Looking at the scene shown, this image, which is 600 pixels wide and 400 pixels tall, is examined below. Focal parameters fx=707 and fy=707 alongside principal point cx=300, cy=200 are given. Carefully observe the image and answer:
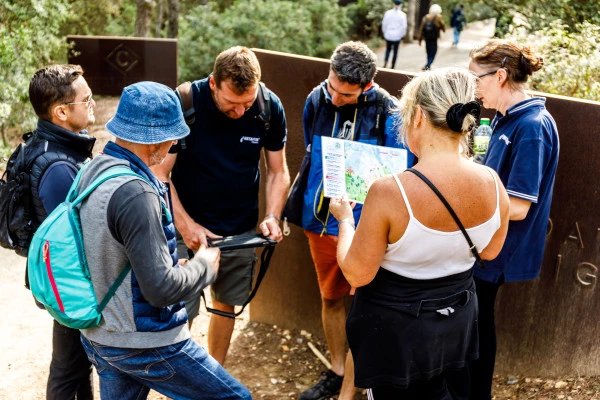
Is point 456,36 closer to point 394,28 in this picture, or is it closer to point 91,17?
point 394,28

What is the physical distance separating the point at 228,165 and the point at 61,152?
1.05 meters

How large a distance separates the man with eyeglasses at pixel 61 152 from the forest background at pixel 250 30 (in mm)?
3820

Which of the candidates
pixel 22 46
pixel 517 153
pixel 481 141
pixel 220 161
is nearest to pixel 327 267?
pixel 220 161

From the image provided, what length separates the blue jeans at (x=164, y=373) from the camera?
2.85 meters

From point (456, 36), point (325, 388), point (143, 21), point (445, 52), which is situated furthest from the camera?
point (456, 36)

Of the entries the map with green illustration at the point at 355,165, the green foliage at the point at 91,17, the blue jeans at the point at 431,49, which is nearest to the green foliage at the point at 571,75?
the map with green illustration at the point at 355,165

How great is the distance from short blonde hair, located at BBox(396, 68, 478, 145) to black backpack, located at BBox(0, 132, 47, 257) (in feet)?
5.67

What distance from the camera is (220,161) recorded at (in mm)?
4066

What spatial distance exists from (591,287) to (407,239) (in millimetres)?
2131

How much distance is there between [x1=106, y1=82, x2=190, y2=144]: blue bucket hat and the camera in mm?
2691

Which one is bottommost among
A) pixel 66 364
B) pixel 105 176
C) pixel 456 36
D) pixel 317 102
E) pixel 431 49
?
pixel 456 36

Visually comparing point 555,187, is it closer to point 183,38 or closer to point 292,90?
point 292,90

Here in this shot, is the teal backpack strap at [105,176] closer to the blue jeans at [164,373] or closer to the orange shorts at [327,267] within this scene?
the blue jeans at [164,373]

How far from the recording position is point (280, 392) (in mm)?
4695
